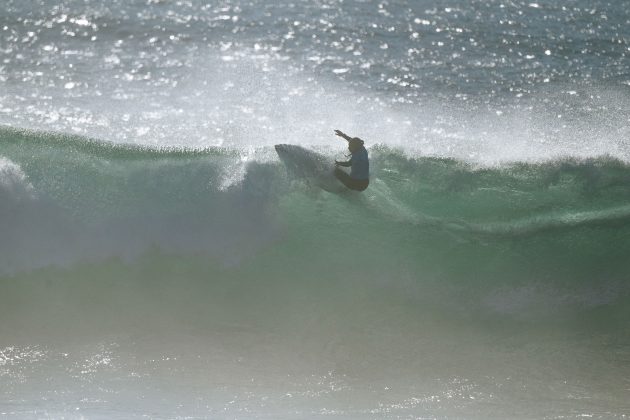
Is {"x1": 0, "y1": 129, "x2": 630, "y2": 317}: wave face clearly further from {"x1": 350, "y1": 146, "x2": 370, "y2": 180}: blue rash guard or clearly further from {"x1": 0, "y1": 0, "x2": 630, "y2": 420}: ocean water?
{"x1": 350, "y1": 146, "x2": 370, "y2": 180}: blue rash guard

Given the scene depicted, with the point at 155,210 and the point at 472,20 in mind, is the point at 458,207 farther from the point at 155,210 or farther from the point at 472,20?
the point at 472,20

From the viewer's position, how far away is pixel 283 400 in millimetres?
7465

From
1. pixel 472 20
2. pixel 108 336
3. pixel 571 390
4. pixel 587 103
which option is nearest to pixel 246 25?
pixel 472 20

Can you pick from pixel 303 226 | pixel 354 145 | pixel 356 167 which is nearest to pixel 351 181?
pixel 356 167

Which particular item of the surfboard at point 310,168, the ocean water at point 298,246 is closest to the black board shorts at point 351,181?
the surfboard at point 310,168

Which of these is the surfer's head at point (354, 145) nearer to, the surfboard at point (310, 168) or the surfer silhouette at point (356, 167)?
the surfer silhouette at point (356, 167)

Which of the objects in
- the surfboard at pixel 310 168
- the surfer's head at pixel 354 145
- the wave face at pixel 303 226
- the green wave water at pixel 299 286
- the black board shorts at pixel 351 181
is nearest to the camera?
the green wave water at pixel 299 286

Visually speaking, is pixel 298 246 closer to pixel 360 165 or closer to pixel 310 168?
pixel 310 168

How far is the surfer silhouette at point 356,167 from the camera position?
8648mm

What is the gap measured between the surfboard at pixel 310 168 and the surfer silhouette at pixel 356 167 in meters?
0.15

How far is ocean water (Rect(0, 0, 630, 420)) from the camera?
7.70m

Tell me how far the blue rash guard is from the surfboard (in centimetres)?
39

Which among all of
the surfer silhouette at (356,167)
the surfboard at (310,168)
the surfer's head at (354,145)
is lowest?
the surfboard at (310,168)

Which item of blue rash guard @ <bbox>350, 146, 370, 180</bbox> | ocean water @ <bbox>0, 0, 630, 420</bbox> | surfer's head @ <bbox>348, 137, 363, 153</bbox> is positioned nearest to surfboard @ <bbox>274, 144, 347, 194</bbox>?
ocean water @ <bbox>0, 0, 630, 420</bbox>
